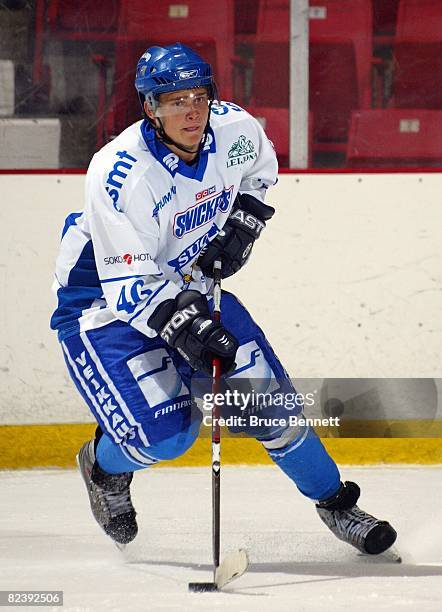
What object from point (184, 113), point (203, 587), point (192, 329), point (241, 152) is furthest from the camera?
point (241, 152)

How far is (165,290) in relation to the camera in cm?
282

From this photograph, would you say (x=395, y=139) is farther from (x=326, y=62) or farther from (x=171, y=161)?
(x=171, y=161)

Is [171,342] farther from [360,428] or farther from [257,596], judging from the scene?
[360,428]

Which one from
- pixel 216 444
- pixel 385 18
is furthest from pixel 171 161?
pixel 385 18

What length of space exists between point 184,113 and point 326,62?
1554 mm

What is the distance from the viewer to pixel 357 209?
13.9 ft

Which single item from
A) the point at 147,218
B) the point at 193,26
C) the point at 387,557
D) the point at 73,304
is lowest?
the point at 387,557

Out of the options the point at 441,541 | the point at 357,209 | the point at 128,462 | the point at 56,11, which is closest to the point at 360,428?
the point at 357,209

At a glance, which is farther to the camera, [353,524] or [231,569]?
[353,524]

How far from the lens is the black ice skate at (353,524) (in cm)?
293

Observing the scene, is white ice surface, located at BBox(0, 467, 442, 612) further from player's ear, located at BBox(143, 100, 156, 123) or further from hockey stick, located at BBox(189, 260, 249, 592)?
player's ear, located at BBox(143, 100, 156, 123)

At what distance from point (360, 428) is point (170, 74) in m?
1.75

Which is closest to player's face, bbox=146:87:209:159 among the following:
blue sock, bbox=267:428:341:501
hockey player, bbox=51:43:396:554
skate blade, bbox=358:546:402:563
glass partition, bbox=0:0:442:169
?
hockey player, bbox=51:43:396:554

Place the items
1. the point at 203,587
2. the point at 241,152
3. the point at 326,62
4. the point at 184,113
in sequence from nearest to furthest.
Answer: the point at 203,587 → the point at 184,113 → the point at 241,152 → the point at 326,62
